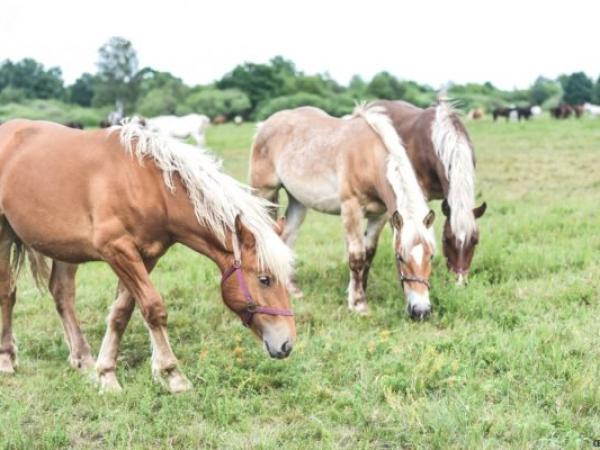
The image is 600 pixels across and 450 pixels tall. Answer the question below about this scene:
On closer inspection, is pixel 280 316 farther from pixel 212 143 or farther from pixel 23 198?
pixel 212 143

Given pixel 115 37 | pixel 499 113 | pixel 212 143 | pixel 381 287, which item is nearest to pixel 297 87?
pixel 115 37

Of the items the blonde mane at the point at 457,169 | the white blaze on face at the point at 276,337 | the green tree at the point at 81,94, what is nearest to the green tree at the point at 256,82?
the green tree at the point at 81,94

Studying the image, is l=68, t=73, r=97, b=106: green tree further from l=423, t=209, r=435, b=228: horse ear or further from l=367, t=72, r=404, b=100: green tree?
l=423, t=209, r=435, b=228: horse ear

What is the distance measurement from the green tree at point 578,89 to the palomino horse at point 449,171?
6773 cm

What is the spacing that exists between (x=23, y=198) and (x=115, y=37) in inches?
2103

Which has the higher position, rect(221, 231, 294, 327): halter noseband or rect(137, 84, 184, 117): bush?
rect(137, 84, 184, 117): bush

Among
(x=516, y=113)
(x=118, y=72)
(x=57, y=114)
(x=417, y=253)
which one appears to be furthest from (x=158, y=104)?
(x=417, y=253)

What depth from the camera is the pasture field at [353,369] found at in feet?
11.2

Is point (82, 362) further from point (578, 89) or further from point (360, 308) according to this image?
point (578, 89)

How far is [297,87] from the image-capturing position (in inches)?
2640

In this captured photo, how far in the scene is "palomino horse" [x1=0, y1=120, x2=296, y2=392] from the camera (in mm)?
3836

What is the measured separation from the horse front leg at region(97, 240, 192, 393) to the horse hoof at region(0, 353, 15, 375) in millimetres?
1211

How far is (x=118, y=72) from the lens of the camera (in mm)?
54906

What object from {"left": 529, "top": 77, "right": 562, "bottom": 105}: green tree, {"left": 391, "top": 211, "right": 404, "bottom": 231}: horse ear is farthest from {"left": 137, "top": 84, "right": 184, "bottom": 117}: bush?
{"left": 391, "top": 211, "right": 404, "bottom": 231}: horse ear
